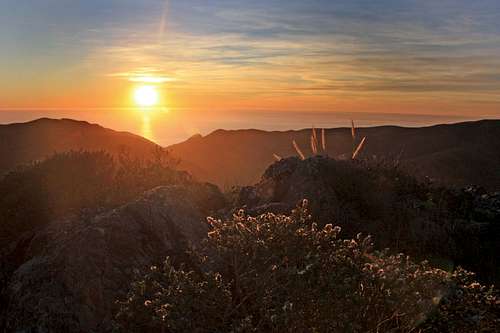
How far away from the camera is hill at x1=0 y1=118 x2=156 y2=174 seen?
140 ft

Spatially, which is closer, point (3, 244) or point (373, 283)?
point (373, 283)

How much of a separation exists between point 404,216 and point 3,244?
707 centimetres

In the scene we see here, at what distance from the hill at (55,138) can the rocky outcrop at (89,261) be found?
3311 centimetres

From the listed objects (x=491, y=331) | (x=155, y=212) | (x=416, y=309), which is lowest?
(x=491, y=331)

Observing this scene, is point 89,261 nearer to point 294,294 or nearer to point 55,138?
point 294,294

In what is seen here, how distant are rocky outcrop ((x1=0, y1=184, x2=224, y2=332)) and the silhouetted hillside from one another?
3737 centimetres

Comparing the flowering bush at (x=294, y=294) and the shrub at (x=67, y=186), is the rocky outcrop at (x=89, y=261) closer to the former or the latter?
the flowering bush at (x=294, y=294)

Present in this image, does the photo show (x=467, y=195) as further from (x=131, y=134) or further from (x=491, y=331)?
(x=131, y=134)

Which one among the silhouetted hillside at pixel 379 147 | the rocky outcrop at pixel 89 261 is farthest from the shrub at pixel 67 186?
the silhouetted hillside at pixel 379 147

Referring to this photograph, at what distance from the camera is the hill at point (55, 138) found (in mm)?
42719

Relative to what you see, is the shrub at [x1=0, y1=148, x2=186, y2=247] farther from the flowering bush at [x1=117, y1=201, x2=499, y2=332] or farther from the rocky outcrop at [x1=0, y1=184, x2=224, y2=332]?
the flowering bush at [x1=117, y1=201, x2=499, y2=332]

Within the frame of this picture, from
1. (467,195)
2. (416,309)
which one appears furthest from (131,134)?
(416,309)

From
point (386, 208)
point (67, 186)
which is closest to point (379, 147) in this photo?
point (386, 208)

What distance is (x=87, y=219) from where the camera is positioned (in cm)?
744
